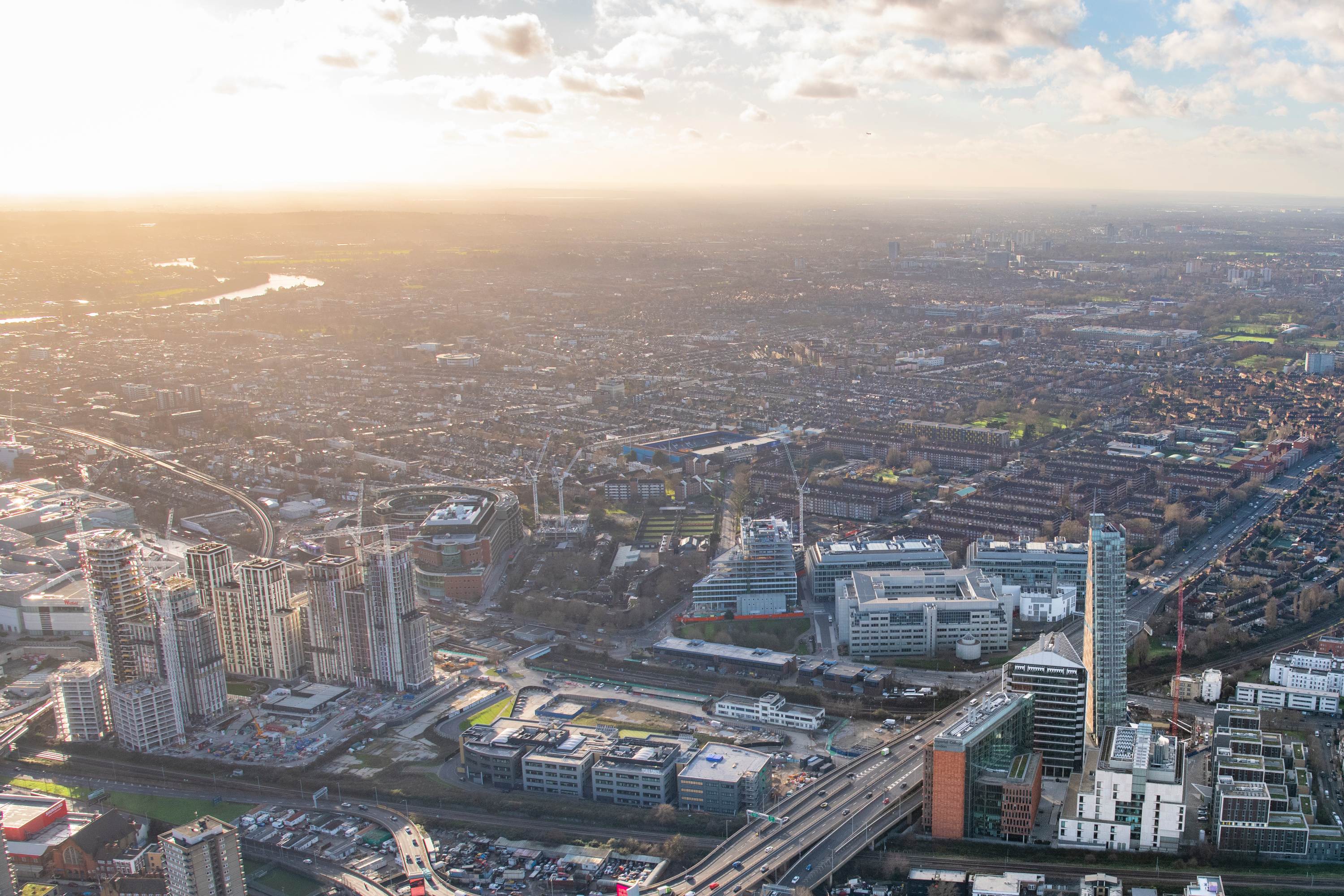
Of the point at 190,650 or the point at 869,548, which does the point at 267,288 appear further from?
the point at 190,650

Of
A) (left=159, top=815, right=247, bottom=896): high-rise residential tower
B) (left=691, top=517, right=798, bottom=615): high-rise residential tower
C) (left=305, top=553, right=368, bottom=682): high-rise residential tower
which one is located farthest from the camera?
(left=691, top=517, right=798, bottom=615): high-rise residential tower

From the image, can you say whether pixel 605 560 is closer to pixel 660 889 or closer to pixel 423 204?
pixel 660 889

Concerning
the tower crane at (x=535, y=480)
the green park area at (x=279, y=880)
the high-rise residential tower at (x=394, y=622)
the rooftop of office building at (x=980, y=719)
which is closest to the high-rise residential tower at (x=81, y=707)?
the high-rise residential tower at (x=394, y=622)

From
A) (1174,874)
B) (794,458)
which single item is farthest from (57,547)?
(1174,874)

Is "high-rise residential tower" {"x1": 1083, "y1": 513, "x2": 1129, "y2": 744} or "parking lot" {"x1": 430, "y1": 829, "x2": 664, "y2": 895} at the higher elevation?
"high-rise residential tower" {"x1": 1083, "y1": 513, "x2": 1129, "y2": 744}

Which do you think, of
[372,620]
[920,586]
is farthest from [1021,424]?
[372,620]

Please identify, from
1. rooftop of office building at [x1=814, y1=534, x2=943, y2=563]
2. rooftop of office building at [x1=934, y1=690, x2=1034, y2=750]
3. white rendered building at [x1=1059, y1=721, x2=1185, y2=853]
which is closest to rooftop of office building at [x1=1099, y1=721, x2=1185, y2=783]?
white rendered building at [x1=1059, y1=721, x2=1185, y2=853]

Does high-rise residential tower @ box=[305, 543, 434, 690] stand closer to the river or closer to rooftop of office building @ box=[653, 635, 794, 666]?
rooftop of office building @ box=[653, 635, 794, 666]
